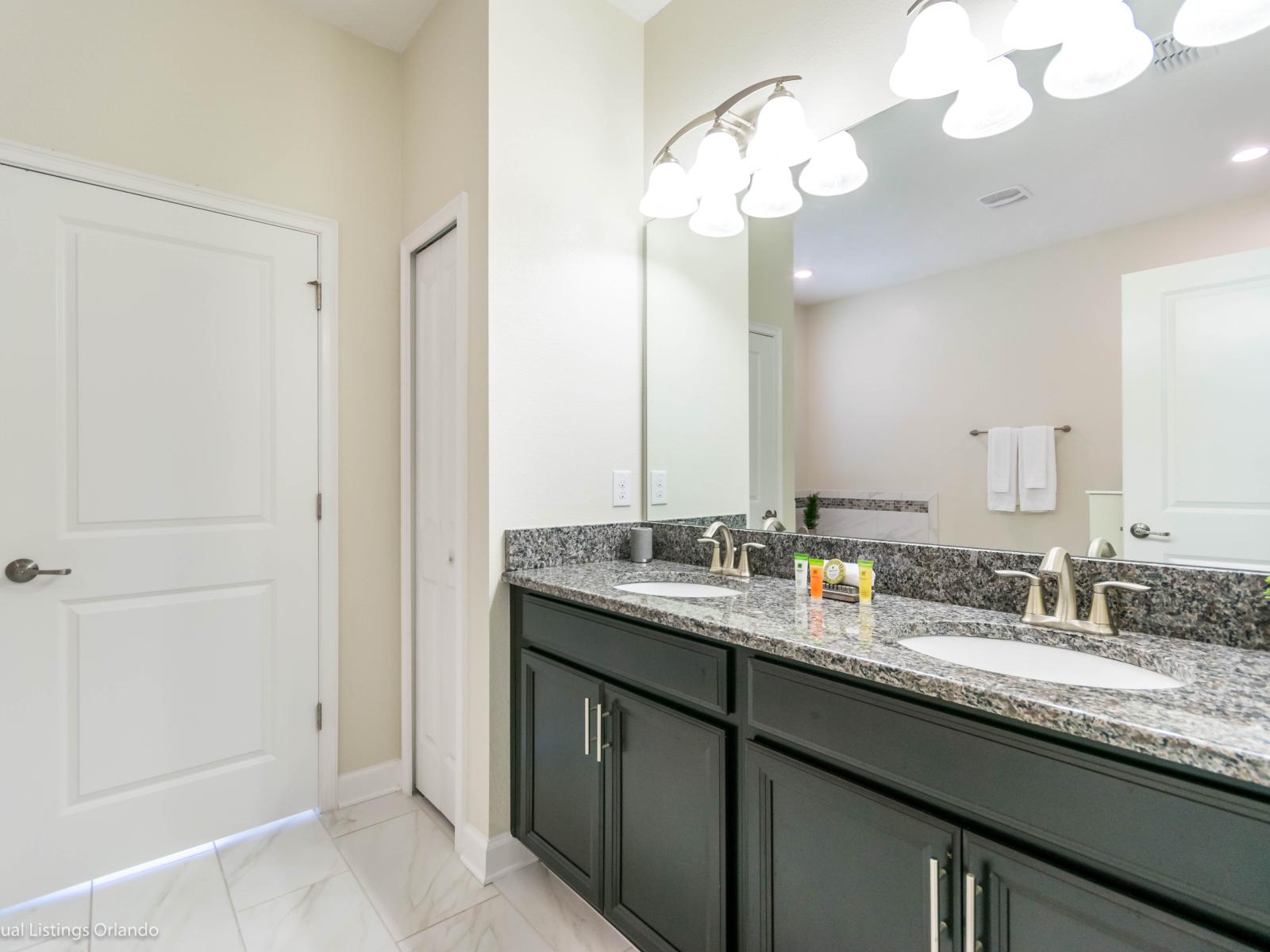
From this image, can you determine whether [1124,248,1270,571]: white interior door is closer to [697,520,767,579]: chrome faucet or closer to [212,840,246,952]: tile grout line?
[697,520,767,579]: chrome faucet

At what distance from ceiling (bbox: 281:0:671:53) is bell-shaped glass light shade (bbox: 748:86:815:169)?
0.80m

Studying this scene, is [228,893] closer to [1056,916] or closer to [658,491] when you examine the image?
[658,491]

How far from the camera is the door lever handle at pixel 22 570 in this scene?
1.66m

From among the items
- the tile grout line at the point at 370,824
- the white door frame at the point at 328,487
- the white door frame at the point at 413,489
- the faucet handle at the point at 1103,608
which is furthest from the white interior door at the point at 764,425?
the tile grout line at the point at 370,824

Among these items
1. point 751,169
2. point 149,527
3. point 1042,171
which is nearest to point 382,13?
point 751,169

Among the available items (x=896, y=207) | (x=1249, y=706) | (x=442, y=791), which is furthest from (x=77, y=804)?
(x=896, y=207)

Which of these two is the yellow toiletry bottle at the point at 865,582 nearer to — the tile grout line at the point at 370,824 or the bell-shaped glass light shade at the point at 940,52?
the bell-shaped glass light shade at the point at 940,52

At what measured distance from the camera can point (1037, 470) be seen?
1.30m

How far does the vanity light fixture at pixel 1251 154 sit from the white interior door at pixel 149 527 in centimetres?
241

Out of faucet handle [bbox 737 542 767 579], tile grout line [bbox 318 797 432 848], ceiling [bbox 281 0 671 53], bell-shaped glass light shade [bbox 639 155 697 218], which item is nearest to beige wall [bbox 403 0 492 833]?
ceiling [bbox 281 0 671 53]

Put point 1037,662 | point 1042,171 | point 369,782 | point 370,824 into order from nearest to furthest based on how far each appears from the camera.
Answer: point 1037,662 → point 1042,171 → point 370,824 → point 369,782

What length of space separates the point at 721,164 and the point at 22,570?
2.24 meters

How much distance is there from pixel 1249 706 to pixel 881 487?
85 centimetres

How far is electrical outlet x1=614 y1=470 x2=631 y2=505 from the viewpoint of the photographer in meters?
2.10
